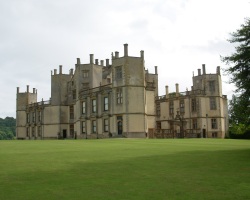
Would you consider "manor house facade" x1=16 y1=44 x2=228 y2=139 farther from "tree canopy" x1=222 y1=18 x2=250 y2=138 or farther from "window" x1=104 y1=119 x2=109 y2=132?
"tree canopy" x1=222 y1=18 x2=250 y2=138

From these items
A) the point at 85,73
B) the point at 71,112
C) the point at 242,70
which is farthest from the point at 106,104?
the point at 242,70

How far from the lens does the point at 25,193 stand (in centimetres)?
716

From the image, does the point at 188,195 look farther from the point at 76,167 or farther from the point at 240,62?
the point at 240,62

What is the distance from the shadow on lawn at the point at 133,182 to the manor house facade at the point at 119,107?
120 feet

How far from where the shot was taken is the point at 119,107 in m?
48.0

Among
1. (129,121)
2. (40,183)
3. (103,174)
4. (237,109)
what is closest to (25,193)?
(40,183)

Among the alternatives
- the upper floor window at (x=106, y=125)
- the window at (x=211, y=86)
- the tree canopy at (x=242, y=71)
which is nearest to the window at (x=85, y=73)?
the upper floor window at (x=106, y=125)

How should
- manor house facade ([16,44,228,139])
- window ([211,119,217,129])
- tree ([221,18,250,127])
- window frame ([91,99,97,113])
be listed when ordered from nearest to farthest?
tree ([221,18,250,127]), manor house facade ([16,44,228,139]), window frame ([91,99,97,113]), window ([211,119,217,129])

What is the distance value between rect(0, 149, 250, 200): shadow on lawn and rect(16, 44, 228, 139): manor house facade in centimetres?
3645

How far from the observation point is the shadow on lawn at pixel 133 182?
7000 mm

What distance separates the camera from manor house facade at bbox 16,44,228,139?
47.7 m

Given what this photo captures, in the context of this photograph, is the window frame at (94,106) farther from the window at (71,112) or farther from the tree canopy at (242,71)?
the tree canopy at (242,71)

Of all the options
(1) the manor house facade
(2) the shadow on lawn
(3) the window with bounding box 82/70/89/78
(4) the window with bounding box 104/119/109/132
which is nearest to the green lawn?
(2) the shadow on lawn

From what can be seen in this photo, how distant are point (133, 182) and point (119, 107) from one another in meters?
39.7
